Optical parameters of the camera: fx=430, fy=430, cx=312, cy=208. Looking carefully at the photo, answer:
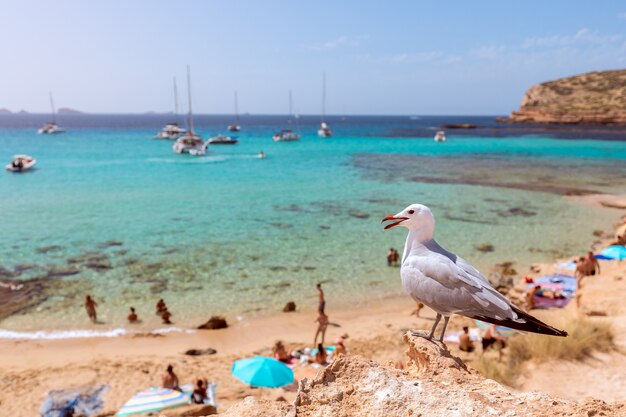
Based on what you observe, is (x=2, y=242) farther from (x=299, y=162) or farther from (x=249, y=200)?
(x=299, y=162)

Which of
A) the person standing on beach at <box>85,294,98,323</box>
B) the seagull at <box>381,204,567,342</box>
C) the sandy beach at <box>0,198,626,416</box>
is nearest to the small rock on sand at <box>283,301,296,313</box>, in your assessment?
the sandy beach at <box>0,198,626,416</box>

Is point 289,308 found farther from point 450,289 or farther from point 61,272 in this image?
point 450,289

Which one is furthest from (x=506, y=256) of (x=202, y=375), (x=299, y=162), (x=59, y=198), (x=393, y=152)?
(x=393, y=152)

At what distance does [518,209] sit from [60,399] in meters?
26.5

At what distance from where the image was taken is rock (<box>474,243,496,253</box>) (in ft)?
64.7

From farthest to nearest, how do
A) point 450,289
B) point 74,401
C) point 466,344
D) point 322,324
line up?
point 322,324 → point 466,344 → point 74,401 → point 450,289

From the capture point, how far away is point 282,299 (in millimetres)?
14930

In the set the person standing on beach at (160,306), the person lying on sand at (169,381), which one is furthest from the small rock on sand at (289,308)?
the person lying on sand at (169,381)

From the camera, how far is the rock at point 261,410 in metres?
2.98

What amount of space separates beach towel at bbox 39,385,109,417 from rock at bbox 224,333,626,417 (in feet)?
25.0

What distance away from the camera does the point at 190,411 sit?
330 inches

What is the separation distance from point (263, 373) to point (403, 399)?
698 centimetres

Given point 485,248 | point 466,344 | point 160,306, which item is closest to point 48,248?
point 160,306

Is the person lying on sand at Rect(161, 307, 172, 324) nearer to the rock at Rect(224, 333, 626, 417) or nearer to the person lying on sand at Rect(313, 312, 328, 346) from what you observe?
the person lying on sand at Rect(313, 312, 328, 346)
